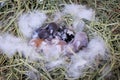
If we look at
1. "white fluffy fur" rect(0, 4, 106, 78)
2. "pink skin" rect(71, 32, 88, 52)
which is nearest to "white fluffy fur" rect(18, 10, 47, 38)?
"white fluffy fur" rect(0, 4, 106, 78)

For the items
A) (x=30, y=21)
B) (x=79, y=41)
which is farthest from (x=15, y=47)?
(x=79, y=41)

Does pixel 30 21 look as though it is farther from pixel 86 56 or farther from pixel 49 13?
pixel 86 56

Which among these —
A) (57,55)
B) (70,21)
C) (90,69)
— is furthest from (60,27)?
(90,69)

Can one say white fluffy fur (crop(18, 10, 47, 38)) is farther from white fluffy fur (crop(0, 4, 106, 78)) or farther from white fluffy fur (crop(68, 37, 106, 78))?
white fluffy fur (crop(68, 37, 106, 78))

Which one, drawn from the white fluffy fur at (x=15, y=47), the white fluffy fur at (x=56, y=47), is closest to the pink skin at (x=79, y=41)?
the white fluffy fur at (x=56, y=47)

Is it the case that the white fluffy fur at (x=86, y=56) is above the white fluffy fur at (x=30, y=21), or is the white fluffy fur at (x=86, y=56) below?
below

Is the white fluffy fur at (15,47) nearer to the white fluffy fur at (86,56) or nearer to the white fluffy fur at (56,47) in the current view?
the white fluffy fur at (56,47)

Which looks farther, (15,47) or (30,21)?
(30,21)
